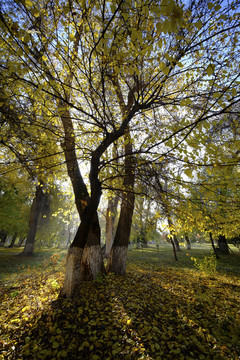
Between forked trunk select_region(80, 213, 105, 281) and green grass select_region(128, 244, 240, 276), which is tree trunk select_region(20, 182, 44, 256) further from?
forked trunk select_region(80, 213, 105, 281)

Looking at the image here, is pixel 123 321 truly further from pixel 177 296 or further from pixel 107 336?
pixel 177 296

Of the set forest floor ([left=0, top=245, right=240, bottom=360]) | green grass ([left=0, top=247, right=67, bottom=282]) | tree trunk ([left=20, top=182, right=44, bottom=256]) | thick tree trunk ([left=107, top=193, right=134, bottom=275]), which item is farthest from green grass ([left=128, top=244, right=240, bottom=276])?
tree trunk ([left=20, top=182, right=44, bottom=256])

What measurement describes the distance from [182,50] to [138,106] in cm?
118

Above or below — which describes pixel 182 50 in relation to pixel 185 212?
above

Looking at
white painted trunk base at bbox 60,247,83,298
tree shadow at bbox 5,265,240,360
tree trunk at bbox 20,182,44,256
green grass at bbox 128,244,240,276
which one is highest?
tree trunk at bbox 20,182,44,256

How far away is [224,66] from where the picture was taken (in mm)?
3127

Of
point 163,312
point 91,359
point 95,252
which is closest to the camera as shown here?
point 91,359

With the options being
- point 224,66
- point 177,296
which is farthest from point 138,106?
point 177,296

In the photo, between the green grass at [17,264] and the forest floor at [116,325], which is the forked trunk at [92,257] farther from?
the green grass at [17,264]

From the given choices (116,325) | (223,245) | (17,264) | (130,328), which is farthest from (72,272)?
(223,245)

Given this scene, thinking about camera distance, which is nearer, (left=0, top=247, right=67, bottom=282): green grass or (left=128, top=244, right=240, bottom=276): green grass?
(left=0, top=247, right=67, bottom=282): green grass

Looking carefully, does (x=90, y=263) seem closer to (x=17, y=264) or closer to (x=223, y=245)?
(x=17, y=264)

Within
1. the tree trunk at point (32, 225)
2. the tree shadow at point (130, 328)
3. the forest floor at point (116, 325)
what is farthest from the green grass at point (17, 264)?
the tree shadow at point (130, 328)

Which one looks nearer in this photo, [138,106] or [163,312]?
[138,106]
